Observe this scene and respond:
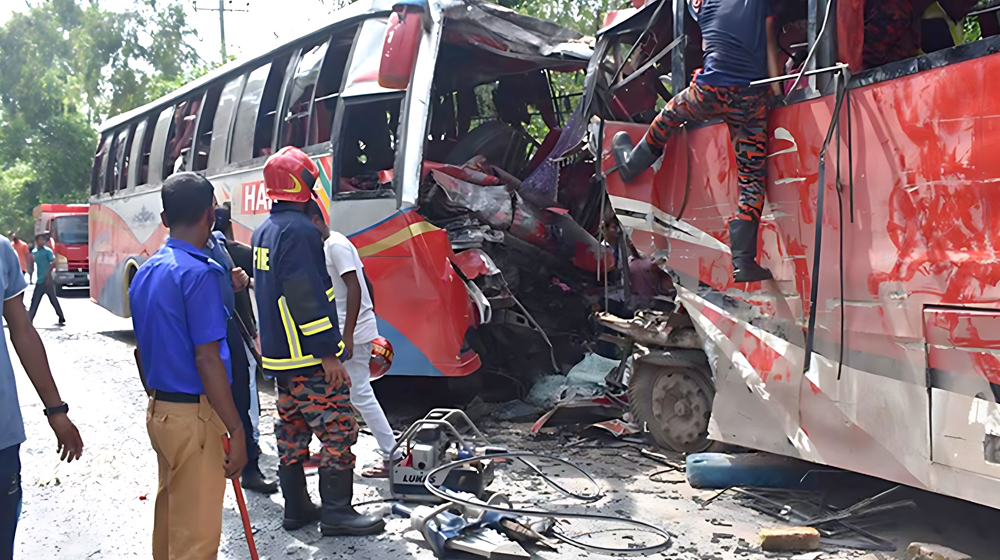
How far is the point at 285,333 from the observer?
13.5ft

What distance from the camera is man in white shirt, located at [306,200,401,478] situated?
4824mm

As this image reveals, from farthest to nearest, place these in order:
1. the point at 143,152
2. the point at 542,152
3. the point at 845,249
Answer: the point at 143,152 → the point at 542,152 → the point at 845,249

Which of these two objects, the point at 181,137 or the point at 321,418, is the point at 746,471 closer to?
the point at 321,418

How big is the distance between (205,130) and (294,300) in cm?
605

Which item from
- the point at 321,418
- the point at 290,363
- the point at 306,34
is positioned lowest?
the point at 321,418

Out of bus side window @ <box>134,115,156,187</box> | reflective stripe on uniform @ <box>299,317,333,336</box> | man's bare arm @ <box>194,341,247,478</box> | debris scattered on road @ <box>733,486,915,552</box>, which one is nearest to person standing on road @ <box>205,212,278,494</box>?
reflective stripe on uniform @ <box>299,317,333,336</box>

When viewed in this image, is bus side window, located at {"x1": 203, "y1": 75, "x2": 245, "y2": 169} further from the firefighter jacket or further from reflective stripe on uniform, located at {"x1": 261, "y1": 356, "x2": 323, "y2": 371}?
reflective stripe on uniform, located at {"x1": 261, "y1": 356, "x2": 323, "y2": 371}

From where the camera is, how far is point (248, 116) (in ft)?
26.7

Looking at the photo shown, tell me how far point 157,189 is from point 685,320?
782 cm

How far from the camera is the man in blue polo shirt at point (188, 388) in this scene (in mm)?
2990

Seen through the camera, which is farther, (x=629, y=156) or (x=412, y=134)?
(x=412, y=134)

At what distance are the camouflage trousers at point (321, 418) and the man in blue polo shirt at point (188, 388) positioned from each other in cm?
98

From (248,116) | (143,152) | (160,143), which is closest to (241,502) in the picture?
(248,116)

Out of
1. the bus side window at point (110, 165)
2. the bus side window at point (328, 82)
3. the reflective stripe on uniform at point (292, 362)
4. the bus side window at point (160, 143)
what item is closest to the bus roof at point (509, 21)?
the bus side window at point (328, 82)
